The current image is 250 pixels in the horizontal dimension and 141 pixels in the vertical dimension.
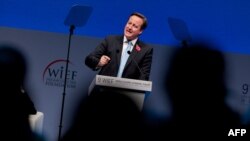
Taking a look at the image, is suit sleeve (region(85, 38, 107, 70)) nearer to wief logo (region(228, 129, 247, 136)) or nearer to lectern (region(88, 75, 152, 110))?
lectern (region(88, 75, 152, 110))

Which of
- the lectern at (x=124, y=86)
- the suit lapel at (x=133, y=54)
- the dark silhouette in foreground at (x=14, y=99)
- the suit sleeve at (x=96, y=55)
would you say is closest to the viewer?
the lectern at (x=124, y=86)

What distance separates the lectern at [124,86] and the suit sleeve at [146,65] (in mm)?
643

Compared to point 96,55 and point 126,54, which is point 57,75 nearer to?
point 96,55

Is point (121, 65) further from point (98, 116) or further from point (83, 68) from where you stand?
point (98, 116)

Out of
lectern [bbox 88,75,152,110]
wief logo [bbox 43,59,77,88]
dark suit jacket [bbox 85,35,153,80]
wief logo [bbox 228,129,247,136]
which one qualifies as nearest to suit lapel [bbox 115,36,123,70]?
dark suit jacket [bbox 85,35,153,80]

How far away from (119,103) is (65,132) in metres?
0.85

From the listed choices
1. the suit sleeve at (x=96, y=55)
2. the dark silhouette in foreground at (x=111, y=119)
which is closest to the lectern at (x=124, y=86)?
the dark silhouette in foreground at (x=111, y=119)

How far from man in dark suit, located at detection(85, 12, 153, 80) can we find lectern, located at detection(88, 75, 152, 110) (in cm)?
58

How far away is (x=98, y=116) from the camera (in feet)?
11.3

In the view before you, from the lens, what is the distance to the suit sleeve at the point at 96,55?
4086mm

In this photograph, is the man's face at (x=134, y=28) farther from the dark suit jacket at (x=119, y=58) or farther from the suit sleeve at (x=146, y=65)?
the suit sleeve at (x=146, y=65)

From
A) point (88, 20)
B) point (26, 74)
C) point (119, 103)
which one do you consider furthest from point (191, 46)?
point (26, 74)

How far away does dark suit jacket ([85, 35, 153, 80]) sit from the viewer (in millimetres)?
3979

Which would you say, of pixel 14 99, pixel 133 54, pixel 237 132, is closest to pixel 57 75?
pixel 14 99
